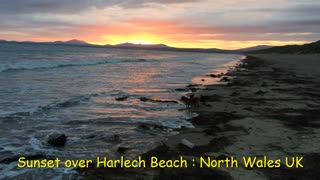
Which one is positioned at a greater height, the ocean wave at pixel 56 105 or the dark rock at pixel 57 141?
the dark rock at pixel 57 141

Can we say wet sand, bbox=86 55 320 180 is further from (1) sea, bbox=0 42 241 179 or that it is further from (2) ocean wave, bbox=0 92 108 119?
(2) ocean wave, bbox=0 92 108 119

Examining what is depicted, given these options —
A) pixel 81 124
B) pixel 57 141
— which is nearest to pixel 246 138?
pixel 57 141

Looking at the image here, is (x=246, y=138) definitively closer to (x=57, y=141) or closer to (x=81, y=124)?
(x=57, y=141)

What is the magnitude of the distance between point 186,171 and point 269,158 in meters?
1.61

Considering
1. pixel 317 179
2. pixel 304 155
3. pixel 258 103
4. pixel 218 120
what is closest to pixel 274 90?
pixel 258 103

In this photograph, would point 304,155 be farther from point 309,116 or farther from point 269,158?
point 309,116

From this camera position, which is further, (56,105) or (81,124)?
(56,105)

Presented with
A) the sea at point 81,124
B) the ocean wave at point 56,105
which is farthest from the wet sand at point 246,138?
the ocean wave at point 56,105

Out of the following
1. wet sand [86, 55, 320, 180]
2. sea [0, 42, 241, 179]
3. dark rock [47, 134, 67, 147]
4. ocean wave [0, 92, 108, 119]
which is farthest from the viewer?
ocean wave [0, 92, 108, 119]

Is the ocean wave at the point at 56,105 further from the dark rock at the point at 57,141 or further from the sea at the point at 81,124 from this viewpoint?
the dark rock at the point at 57,141

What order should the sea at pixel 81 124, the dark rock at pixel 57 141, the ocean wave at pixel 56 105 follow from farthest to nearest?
1. the ocean wave at pixel 56 105
2. the dark rock at pixel 57 141
3. the sea at pixel 81 124

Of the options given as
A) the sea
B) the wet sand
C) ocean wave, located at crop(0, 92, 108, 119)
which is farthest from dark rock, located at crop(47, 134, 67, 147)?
ocean wave, located at crop(0, 92, 108, 119)

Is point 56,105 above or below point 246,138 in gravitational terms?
below

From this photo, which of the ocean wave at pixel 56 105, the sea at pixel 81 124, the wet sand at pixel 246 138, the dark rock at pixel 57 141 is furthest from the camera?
the ocean wave at pixel 56 105
